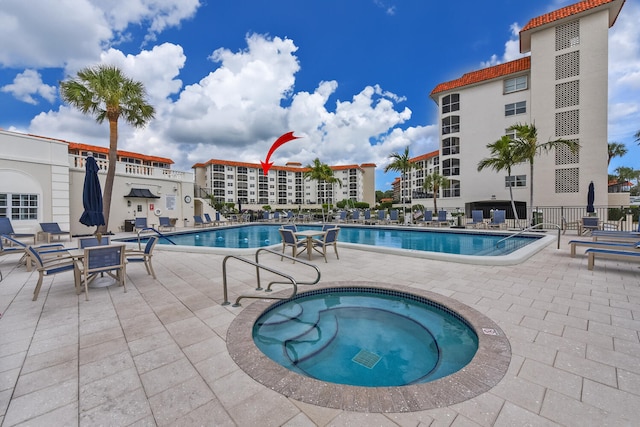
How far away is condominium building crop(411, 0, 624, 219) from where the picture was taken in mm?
19078

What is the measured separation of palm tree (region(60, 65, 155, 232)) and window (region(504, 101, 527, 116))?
28.5m

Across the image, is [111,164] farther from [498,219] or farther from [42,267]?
→ [498,219]

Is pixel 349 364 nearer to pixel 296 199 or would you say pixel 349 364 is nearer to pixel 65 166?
pixel 65 166

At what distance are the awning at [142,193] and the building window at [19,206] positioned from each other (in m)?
4.54

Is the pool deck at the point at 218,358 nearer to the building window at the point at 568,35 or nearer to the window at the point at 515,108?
the building window at the point at 568,35

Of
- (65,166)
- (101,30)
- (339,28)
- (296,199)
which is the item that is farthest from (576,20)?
(296,199)

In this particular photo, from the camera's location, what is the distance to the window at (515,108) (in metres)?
23.4

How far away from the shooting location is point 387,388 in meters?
2.07

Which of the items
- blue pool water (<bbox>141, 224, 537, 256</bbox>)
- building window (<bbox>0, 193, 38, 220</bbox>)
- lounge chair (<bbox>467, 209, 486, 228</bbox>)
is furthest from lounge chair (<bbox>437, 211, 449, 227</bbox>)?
building window (<bbox>0, 193, 38, 220</bbox>)

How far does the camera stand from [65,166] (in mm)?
12523

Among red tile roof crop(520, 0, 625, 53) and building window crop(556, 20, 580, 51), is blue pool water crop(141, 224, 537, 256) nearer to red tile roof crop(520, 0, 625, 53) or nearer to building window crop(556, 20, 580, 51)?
building window crop(556, 20, 580, 51)

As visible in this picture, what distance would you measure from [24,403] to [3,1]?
41.0 ft

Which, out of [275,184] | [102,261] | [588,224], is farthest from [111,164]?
[275,184]

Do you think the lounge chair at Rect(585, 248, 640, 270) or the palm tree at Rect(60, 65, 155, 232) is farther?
the palm tree at Rect(60, 65, 155, 232)
